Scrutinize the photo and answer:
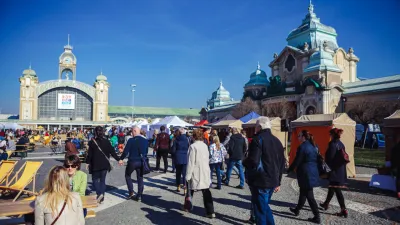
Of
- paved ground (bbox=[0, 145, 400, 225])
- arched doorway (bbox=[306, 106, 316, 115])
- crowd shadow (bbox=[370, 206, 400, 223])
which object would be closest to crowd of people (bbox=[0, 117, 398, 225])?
paved ground (bbox=[0, 145, 400, 225])

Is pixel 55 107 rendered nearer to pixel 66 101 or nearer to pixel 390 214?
pixel 66 101

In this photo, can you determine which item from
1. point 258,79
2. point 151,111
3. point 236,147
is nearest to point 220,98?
point 258,79

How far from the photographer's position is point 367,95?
3681cm

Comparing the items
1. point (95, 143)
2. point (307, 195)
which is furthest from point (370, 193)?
point (95, 143)

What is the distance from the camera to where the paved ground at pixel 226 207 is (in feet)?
18.7

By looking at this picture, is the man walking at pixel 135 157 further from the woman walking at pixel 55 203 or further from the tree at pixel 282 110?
the tree at pixel 282 110

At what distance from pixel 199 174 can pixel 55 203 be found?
315 cm

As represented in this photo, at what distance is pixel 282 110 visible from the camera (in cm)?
4191

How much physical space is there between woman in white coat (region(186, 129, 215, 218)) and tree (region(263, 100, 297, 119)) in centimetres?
3710

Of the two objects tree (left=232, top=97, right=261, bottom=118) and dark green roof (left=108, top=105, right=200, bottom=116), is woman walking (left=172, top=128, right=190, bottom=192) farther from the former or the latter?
dark green roof (left=108, top=105, right=200, bottom=116)

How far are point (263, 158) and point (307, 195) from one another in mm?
1749

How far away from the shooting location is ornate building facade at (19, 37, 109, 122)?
80.4m

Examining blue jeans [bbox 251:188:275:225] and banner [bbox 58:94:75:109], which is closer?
blue jeans [bbox 251:188:275:225]

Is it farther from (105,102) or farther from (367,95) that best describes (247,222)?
(105,102)
